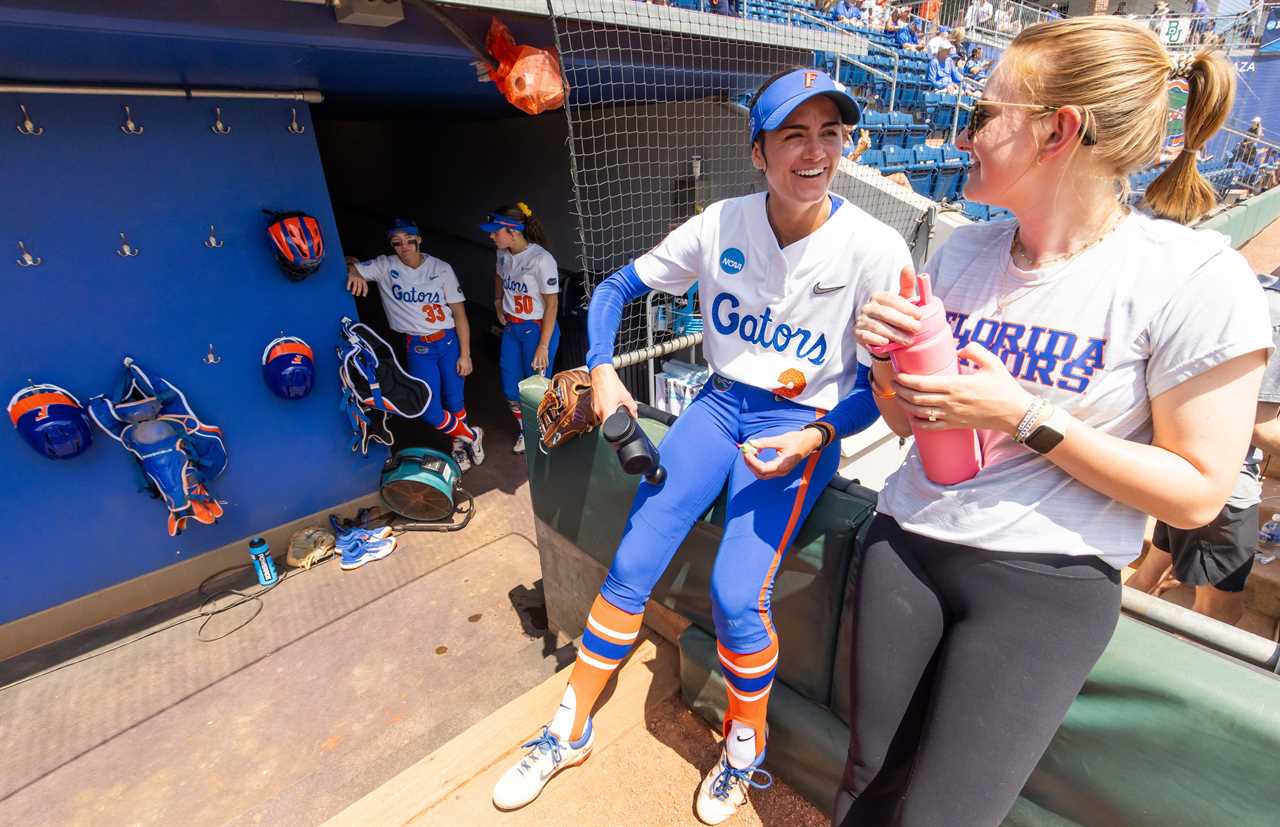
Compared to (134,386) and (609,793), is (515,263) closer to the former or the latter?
(134,386)

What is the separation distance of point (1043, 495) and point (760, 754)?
3.88 ft

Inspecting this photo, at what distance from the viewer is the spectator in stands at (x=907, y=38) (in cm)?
1354

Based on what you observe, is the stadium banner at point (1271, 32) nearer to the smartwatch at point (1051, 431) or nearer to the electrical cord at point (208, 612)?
the smartwatch at point (1051, 431)

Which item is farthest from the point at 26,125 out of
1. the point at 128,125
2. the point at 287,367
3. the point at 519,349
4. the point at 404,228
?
the point at 519,349

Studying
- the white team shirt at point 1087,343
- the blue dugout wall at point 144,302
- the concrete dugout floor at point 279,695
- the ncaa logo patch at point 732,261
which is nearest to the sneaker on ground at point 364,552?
the concrete dugout floor at point 279,695

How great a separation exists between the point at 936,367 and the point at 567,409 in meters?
1.50

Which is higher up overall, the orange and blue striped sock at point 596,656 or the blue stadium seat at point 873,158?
the blue stadium seat at point 873,158

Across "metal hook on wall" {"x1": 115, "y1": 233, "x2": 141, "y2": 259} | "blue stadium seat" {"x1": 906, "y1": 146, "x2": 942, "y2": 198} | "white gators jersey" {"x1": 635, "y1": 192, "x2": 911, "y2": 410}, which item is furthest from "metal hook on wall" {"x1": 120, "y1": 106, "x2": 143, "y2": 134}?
"blue stadium seat" {"x1": 906, "y1": 146, "x2": 942, "y2": 198}

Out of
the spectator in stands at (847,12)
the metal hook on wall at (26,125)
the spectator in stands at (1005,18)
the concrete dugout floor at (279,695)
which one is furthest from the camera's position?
the spectator in stands at (1005,18)

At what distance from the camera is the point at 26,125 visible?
3.01m

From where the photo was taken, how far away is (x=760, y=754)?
1.85 metres

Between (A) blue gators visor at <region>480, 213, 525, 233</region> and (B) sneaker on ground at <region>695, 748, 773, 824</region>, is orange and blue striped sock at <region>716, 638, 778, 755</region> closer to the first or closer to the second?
(B) sneaker on ground at <region>695, 748, 773, 824</region>

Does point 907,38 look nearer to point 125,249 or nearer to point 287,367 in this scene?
point 287,367

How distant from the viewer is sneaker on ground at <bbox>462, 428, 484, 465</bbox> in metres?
5.50
